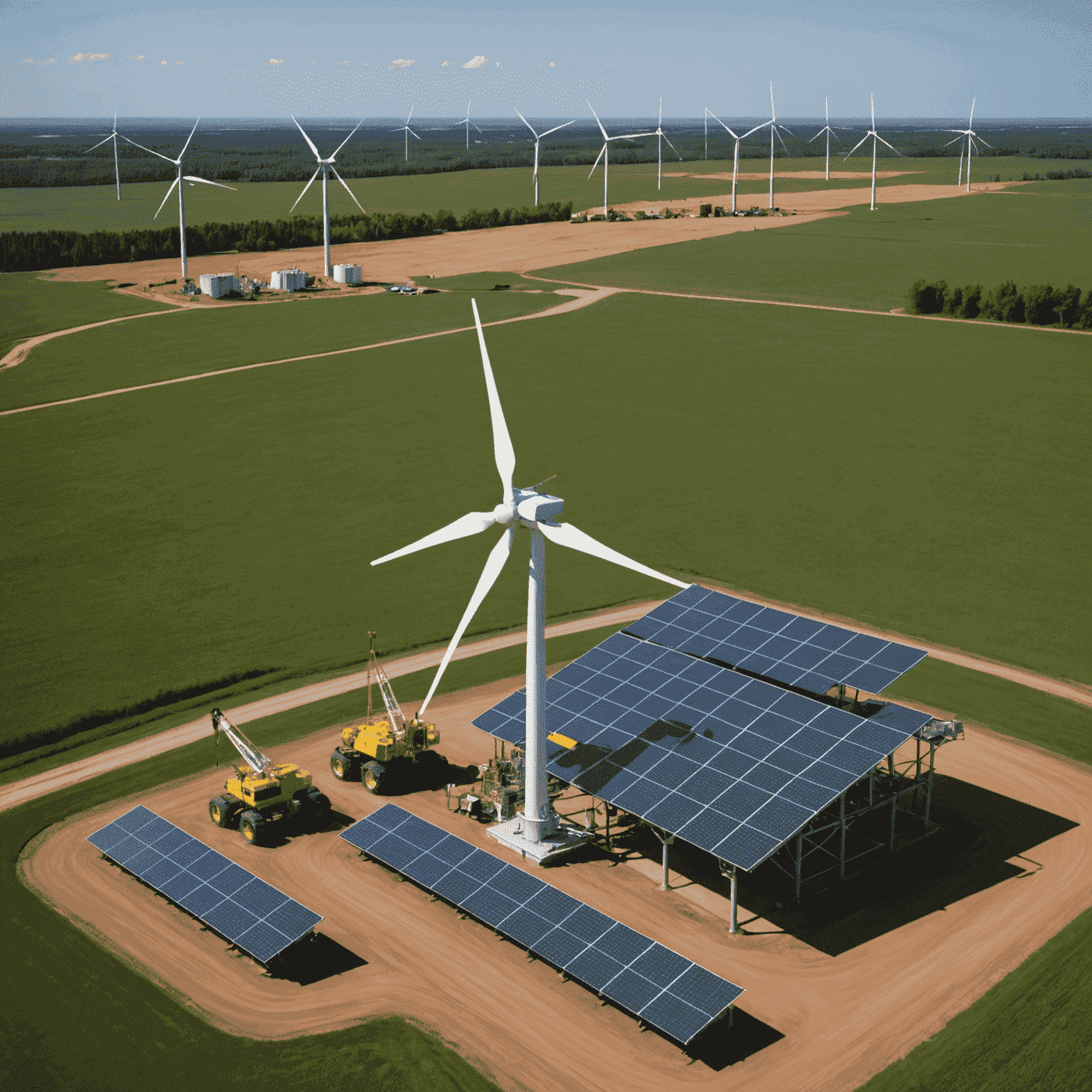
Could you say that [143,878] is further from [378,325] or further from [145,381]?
[378,325]

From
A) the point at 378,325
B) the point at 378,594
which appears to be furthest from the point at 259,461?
the point at 378,325

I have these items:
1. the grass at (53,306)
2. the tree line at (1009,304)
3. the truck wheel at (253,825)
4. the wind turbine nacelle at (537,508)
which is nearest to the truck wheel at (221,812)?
the truck wheel at (253,825)

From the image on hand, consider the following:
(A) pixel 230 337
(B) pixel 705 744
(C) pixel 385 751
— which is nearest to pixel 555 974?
(B) pixel 705 744

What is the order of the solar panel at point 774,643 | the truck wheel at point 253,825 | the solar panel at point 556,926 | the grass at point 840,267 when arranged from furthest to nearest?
1. the grass at point 840,267
2. the solar panel at point 774,643
3. the truck wheel at point 253,825
4. the solar panel at point 556,926

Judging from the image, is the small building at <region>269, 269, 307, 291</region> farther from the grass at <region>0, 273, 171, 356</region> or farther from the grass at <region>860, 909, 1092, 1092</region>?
the grass at <region>860, 909, 1092, 1092</region>

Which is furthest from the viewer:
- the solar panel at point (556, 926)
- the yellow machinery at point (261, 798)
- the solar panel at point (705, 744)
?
the yellow machinery at point (261, 798)

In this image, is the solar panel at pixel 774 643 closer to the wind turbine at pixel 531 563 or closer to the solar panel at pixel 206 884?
the wind turbine at pixel 531 563

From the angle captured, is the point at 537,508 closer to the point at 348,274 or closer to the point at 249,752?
the point at 249,752
